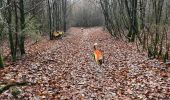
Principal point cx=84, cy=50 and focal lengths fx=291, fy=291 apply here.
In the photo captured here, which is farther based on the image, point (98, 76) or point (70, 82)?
point (98, 76)

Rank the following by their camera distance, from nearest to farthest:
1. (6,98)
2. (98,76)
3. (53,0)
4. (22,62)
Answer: (6,98) → (98,76) → (22,62) → (53,0)

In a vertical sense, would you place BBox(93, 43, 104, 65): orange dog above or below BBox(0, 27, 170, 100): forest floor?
above

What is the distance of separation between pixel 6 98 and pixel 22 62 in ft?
21.0

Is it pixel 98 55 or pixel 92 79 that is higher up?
pixel 98 55

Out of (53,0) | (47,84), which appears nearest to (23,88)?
(47,84)

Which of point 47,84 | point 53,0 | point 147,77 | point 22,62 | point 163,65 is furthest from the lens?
point 53,0

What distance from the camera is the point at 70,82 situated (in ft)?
34.3

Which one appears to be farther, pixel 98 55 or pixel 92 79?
pixel 98 55

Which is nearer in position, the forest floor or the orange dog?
the forest floor

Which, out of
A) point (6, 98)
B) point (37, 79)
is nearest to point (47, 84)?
point (37, 79)

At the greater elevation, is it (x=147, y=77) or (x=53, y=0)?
(x=53, y=0)

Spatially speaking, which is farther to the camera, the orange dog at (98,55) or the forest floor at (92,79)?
the orange dog at (98,55)

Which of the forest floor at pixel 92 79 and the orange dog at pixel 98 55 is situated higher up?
the orange dog at pixel 98 55

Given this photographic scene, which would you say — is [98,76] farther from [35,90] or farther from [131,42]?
[131,42]
